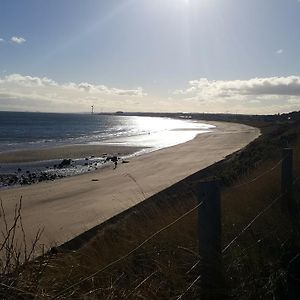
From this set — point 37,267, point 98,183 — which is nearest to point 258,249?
point 37,267

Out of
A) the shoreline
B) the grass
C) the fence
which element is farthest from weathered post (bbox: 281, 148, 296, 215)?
the shoreline

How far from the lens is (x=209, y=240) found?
3.74 m

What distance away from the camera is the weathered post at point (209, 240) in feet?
12.1

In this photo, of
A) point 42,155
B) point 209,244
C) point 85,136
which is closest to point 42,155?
point 42,155

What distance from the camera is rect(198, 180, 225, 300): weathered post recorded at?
3.70 metres

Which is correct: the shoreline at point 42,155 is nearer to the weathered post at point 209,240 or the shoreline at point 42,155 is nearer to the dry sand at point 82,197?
the dry sand at point 82,197

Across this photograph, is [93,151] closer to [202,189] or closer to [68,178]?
[68,178]

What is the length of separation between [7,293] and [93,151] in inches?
1798

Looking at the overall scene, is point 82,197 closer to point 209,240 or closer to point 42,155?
point 209,240

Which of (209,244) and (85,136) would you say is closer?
(209,244)

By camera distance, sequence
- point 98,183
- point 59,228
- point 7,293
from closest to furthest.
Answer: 1. point 7,293
2. point 59,228
3. point 98,183

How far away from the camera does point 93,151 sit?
4809 cm

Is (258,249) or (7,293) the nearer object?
(7,293)

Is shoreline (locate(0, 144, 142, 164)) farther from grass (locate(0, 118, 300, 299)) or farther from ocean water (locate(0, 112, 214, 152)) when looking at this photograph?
grass (locate(0, 118, 300, 299))
